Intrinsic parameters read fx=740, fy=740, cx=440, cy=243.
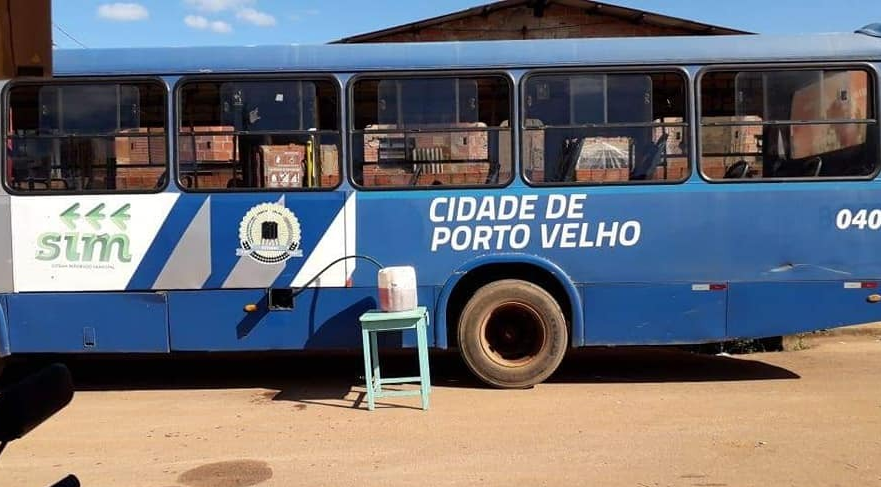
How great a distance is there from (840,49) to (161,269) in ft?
19.5

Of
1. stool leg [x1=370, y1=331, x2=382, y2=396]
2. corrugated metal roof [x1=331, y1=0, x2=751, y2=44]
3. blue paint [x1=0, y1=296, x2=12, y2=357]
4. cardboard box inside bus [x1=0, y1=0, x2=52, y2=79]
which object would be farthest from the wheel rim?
corrugated metal roof [x1=331, y1=0, x2=751, y2=44]

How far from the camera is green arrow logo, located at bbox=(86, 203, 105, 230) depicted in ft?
20.3

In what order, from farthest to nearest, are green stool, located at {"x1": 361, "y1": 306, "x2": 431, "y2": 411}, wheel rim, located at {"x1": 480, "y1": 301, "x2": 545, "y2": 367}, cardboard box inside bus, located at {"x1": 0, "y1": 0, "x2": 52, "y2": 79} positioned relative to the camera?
wheel rim, located at {"x1": 480, "y1": 301, "x2": 545, "y2": 367} → green stool, located at {"x1": 361, "y1": 306, "x2": 431, "y2": 411} → cardboard box inside bus, located at {"x1": 0, "y1": 0, "x2": 52, "y2": 79}

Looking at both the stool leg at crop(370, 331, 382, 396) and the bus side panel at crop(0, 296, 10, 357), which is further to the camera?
the bus side panel at crop(0, 296, 10, 357)

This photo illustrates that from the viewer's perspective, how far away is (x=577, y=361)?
25.2ft

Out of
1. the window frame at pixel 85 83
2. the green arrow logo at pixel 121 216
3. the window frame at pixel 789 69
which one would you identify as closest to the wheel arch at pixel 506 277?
the window frame at pixel 789 69

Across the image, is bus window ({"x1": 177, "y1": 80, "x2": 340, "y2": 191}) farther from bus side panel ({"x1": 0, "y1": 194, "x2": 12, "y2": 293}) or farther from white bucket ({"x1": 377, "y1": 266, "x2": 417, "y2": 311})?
bus side panel ({"x1": 0, "y1": 194, "x2": 12, "y2": 293})

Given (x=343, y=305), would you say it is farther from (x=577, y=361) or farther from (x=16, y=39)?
(x=16, y=39)

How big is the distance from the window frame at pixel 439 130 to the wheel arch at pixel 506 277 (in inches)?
25.7

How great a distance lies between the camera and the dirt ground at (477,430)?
442 cm

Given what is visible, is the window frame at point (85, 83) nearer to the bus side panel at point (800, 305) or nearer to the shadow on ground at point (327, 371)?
the shadow on ground at point (327, 371)

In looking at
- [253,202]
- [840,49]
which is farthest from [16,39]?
[840,49]

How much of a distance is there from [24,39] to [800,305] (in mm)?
5944

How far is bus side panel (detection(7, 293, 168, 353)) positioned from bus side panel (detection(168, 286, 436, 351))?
0.56 feet
